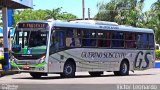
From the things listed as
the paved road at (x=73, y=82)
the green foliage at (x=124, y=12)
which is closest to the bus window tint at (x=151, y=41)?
the paved road at (x=73, y=82)

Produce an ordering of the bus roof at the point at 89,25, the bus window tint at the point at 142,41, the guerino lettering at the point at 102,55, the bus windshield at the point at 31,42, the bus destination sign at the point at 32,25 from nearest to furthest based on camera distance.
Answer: the bus windshield at the point at 31,42, the bus destination sign at the point at 32,25, the bus roof at the point at 89,25, the guerino lettering at the point at 102,55, the bus window tint at the point at 142,41

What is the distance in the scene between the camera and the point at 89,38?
27047mm

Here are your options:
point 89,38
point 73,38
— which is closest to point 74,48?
point 73,38

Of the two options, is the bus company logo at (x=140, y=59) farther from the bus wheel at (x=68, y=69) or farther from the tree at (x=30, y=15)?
the tree at (x=30, y=15)

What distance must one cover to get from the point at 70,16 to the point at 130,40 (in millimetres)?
78232

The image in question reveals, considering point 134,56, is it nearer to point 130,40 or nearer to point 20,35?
point 130,40

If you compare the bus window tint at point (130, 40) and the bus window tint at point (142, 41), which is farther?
the bus window tint at point (142, 41)

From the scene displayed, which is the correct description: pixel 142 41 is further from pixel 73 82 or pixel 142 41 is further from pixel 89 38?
pixel 73 82

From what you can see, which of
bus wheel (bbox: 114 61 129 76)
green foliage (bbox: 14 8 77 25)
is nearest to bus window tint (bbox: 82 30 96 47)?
bus wheel (bbox: 114 61 129 76)

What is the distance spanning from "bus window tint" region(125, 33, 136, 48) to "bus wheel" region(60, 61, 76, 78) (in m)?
5.24

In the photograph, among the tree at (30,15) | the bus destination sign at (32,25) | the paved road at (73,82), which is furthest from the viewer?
the tree at (30,15)

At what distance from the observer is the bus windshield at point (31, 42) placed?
2436 centimetres

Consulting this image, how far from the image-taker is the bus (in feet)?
80.1

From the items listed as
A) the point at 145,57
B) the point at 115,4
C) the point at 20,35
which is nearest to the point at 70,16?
the point at 115,4
